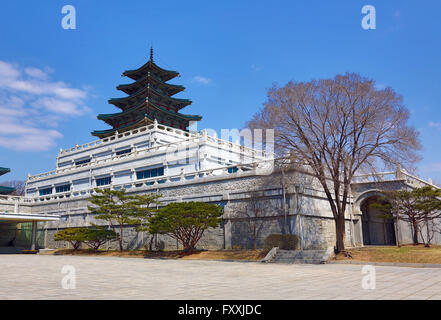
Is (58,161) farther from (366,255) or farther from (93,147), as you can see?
(366,255)

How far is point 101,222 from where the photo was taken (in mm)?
30109

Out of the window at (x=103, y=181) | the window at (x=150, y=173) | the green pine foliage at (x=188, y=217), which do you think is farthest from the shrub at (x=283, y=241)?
the window at (x=103, y=181)

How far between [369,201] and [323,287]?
2017 centimetres

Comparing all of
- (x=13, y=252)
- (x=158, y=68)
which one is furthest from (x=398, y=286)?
(x=158, y=68)

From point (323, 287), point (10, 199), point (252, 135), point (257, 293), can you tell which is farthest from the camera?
point (10, 199)

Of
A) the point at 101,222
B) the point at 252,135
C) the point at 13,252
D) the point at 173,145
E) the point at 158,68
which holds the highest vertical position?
the point at 158,68

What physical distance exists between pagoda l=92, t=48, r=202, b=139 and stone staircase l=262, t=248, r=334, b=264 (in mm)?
31928

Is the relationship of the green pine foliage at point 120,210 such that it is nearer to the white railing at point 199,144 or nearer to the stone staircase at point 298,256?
the white railing at point 199,144

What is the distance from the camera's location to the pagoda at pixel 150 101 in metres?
47.8

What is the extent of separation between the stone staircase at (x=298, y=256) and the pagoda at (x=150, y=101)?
105 ft

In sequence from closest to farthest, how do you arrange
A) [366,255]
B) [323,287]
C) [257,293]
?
[257,293]
[323,287]
[366,255]

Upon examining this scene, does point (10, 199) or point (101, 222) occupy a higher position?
point (10, 199)

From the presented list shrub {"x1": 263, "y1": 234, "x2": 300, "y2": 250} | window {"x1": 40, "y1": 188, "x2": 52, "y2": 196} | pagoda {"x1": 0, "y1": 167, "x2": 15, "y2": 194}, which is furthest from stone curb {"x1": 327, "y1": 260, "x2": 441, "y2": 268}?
pagoda {"x1": 0, "y1": 167, "x2": 15, "y2": 194}

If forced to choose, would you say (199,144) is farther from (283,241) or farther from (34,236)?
(34,236)
